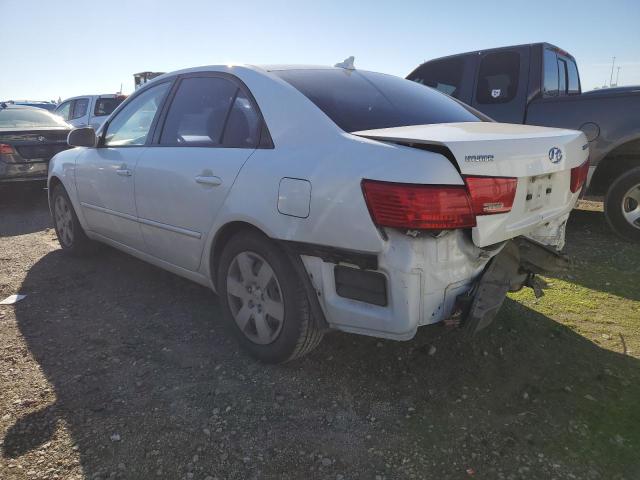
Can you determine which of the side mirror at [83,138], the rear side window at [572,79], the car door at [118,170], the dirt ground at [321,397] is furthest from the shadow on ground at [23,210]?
the rear side window at [572,79]

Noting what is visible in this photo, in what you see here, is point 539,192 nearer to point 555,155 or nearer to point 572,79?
point 555,155

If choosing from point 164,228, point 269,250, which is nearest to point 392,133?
point 269,250

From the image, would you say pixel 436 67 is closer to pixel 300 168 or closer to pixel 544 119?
pixel 544 119

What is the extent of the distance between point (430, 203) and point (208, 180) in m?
1.41

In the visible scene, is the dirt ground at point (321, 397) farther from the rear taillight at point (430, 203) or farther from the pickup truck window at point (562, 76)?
the pickup truck window at point (562, 76)

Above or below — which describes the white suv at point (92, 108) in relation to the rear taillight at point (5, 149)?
above

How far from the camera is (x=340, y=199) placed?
7.14ft

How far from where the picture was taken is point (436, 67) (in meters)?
6.43

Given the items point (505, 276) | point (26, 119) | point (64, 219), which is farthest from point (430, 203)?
point (26, 119)

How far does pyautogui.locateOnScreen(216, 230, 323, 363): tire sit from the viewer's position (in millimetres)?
2527

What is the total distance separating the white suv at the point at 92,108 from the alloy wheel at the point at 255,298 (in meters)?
10.6

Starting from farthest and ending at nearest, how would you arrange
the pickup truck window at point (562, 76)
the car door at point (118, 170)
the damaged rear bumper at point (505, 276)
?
1. the pickup truck window at point (562, 76)
2. the car door at point (118, 170)
3. the damaged rear bumper at point (505, 276)

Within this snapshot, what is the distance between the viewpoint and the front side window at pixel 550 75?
18.3 ft

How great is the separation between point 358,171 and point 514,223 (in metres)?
0.77
